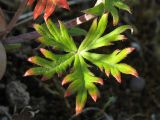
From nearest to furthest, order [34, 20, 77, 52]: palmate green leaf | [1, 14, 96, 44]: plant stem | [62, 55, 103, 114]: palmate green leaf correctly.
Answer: [62, 55, 103, 114]: palmate green leaf
[34, 20, 77, 52]: palmate green leaf
[1, 14, 96, 44]: plant stem

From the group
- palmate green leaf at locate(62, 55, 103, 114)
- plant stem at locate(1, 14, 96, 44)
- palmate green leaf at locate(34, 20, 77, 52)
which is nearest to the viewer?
palmate green leaf at locate(62, 55, 103, 114)

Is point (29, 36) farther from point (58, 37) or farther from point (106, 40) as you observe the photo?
point (106, 40)

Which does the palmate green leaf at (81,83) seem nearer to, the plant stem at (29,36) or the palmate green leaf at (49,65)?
the palmate green leaf at (49,65)

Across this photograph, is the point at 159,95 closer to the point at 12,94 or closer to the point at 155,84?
the point at 155,84

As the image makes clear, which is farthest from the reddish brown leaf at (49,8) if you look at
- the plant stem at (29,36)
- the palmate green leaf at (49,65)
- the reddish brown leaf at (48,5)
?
the plant stem at (29,36)

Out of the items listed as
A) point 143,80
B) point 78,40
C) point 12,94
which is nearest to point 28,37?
point 12,94

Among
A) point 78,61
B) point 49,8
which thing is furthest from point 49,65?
point 49,8

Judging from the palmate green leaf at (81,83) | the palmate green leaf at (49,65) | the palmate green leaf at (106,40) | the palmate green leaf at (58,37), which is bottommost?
the palmate green leaf at (81,83)

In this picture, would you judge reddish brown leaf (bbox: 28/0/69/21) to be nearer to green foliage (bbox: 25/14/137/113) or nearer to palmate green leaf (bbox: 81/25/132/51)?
green foliage (bbox: 25/14/137/113)

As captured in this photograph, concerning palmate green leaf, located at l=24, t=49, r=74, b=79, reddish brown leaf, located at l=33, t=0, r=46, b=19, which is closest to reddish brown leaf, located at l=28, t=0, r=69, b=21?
reddish brown leaf, located at l=33, t=0, r=46, b=19

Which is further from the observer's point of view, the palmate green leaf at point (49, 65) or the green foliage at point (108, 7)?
the green foliage at point (108, 7)
